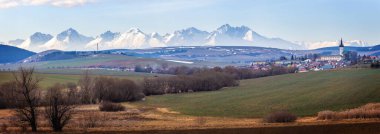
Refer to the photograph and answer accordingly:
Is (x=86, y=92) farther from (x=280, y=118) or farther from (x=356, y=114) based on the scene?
(x=356, y=114)

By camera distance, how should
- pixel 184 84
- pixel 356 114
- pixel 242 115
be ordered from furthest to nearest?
pixel 184 84 → pixel 242 115 → pixel 356 114

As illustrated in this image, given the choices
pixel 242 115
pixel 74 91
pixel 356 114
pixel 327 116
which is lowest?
pixel 242 115

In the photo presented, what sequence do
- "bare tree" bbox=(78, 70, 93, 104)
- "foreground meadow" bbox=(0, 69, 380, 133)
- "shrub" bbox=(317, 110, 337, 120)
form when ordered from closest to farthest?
"foreground meadow" bbox=(0, 69, 380, 133) < "shrub" bbox=(317, 110, 337, 120) < "bare tree" bbox=(78, 70, 93, 104)

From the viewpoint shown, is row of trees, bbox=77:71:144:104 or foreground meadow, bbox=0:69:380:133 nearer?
foreground meadow, bbox=0:69:380:133

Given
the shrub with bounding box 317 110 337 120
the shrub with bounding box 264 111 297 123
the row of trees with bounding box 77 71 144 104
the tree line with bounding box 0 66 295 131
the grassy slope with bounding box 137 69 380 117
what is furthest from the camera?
the row of trees with bounding box 77 71 144 104

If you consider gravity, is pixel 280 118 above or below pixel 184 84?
above

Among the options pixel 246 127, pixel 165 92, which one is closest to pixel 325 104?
pixel 246 127

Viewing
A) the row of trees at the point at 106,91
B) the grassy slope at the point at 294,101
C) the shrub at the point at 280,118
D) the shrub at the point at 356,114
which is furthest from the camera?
the row of trees at the point at 106,91

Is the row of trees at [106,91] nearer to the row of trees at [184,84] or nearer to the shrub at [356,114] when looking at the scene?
the row of trees at [184,84]

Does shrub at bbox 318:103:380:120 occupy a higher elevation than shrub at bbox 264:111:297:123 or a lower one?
higher

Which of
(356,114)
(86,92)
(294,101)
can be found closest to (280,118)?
Answer: (356,114)

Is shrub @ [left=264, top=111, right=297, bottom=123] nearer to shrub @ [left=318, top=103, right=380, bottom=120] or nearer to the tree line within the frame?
shrub @ [left=318, top=103, right=380, bottom=120]

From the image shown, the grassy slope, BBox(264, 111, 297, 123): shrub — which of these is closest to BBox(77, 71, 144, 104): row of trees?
the grassy slope

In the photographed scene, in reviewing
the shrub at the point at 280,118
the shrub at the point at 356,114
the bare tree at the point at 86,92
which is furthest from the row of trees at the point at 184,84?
the shrub at the point at 356,114
